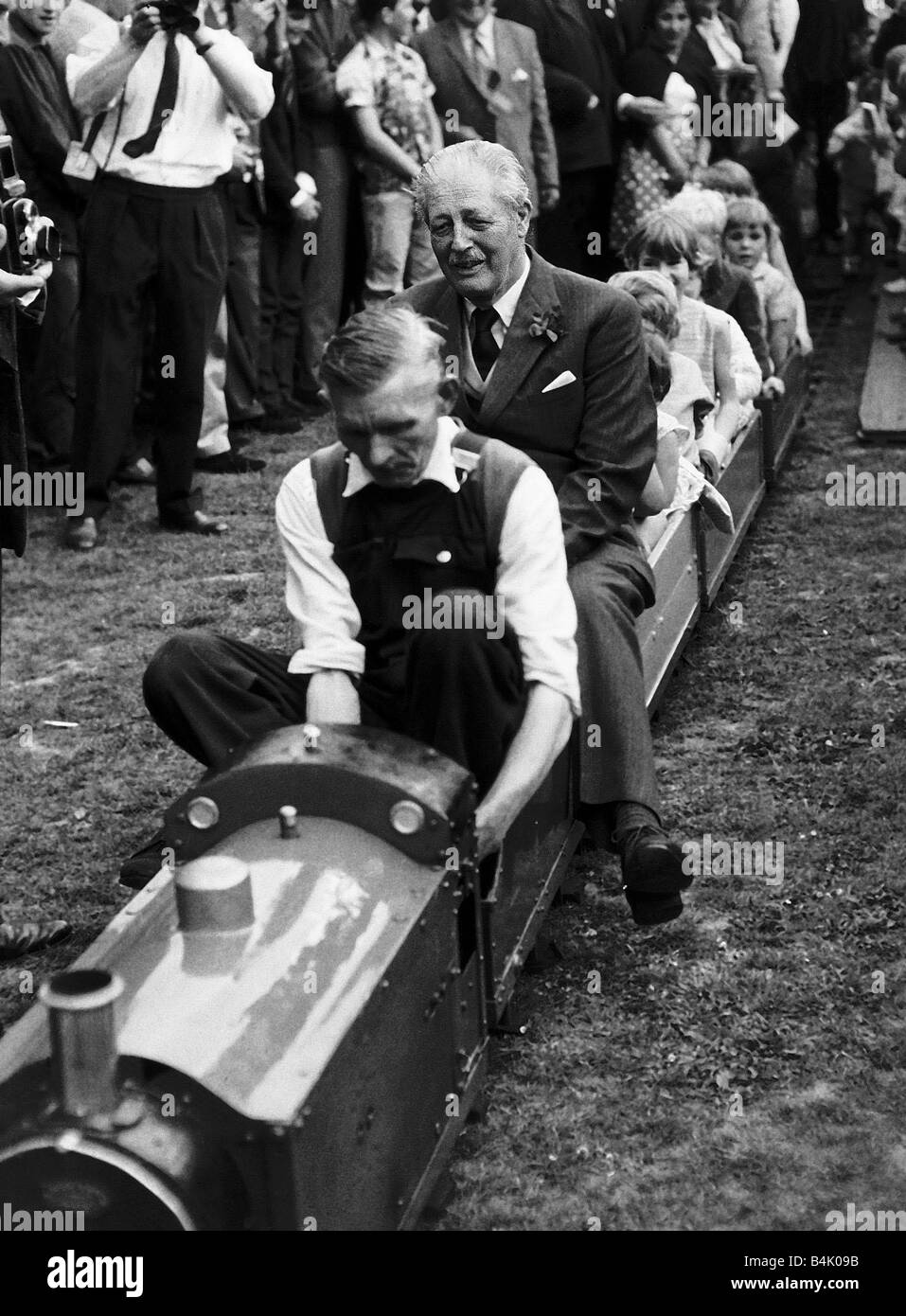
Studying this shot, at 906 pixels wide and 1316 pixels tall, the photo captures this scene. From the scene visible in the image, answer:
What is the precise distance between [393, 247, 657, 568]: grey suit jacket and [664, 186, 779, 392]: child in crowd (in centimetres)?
265

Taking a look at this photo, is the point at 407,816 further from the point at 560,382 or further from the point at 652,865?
the point at 560,382

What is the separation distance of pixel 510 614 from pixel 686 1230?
1.11 metres

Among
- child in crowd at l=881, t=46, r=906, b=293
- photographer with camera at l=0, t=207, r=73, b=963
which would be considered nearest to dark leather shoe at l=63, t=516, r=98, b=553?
photographer with camera at l=0, t=207, r=73, b=963

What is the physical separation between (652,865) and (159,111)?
4080mm

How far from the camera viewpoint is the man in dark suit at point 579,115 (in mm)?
9805

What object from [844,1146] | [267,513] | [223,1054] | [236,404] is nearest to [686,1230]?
[844,1146]

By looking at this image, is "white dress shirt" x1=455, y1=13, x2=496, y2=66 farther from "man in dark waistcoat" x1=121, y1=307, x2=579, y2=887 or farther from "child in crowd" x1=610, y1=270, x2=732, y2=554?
"man in dark waistcoat" x1=121, y1=307, x2=579, y2=887

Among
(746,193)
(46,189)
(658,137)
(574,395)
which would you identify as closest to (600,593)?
(574,395)

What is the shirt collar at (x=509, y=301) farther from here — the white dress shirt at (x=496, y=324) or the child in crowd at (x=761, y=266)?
the child in crowd at (x=761, y=266)

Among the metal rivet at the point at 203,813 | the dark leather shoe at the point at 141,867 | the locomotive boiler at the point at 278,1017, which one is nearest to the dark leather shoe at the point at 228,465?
the dark leather shoe at the point at 141,867

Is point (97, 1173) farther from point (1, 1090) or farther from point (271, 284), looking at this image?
point (271, 284)

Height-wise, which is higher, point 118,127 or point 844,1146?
point 118,127

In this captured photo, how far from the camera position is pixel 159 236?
722cm

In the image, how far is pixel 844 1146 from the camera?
355cm
